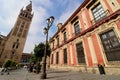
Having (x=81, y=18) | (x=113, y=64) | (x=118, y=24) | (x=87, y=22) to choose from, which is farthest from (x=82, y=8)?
(x=113, y=64)

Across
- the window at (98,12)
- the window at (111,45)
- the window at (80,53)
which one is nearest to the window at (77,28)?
the window at (80,53)

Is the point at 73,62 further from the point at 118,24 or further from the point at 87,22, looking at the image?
the point at 118,24

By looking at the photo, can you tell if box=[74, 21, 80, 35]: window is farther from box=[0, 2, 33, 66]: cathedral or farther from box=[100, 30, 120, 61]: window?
box=[0, 2, 33, 66]: cathedral

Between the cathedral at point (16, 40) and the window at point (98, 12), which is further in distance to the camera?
the cathedral at point (16, 40)

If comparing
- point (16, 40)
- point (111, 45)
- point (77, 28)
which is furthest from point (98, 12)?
point (16, 40)

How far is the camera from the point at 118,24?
23.9ft

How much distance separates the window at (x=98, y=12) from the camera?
9.47 metres

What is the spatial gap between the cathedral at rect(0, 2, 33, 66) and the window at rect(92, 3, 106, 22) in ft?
157

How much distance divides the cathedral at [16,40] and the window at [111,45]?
160ft

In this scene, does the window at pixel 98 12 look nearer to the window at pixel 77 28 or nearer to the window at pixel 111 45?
the window at pixel 111 45

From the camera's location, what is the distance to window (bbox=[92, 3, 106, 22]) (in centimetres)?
947

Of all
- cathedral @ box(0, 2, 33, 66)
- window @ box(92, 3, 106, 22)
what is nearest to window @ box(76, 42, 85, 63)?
window @ box(92, 3, 106, 22)

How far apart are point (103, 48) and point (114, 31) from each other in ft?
5.86

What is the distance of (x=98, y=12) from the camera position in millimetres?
10117
